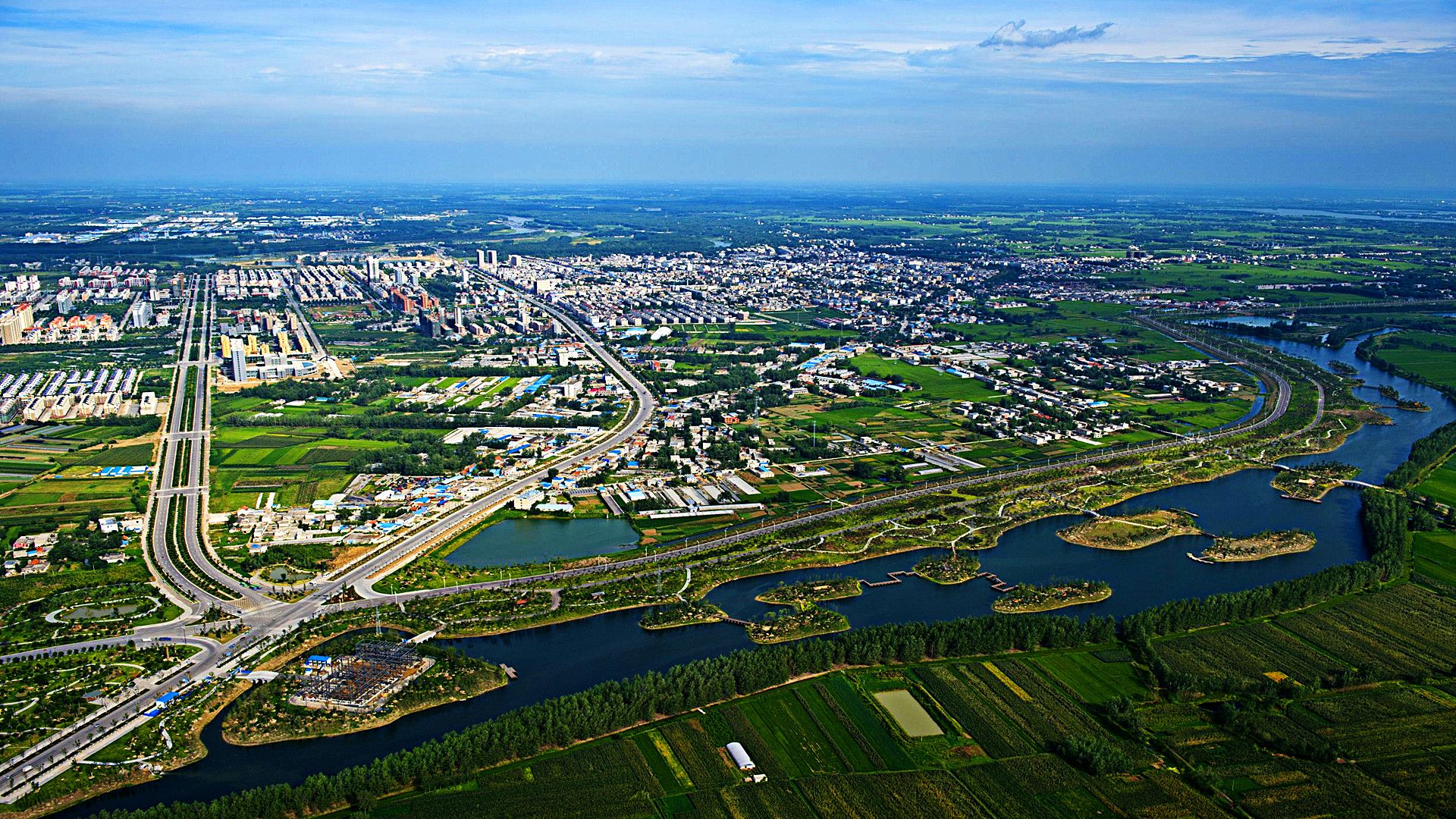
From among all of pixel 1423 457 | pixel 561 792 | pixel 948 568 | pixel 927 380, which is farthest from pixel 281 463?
pixel 1423 457

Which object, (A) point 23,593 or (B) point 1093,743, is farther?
(A) point 23,593

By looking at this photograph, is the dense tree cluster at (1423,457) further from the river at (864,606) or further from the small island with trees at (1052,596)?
the small island with trees at (1052,596)

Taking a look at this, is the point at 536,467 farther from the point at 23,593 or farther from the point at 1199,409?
the point at 1199,409

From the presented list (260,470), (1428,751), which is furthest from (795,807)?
(260,470)

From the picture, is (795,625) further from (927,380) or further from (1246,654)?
(927,380)

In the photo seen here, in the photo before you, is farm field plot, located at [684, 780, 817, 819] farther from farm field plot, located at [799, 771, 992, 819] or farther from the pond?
the pond

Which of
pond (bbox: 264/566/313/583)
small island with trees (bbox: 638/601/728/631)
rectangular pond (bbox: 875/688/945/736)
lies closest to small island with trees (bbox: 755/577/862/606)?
small island with trees (bbox: 638/601/728/631)
